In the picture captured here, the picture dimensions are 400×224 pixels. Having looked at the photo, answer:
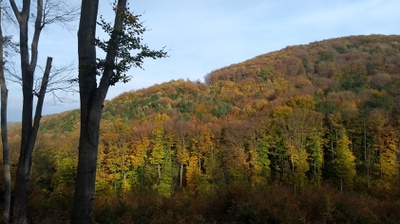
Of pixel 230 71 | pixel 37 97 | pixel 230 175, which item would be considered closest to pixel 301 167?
pixel 230 175

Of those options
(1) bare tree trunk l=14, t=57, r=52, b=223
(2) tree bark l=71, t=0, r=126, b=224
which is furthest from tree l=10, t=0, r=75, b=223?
(2) tree bark l=71, t=0, r=126, b=224

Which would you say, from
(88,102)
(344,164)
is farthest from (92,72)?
(344,164)

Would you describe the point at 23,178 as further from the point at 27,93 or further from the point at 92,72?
the point at 92,72

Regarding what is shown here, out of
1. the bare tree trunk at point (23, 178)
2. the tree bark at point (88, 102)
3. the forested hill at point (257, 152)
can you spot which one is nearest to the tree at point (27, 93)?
the bare tree trunk at point (23, 178)

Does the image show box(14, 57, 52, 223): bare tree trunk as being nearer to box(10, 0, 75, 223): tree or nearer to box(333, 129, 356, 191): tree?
box(10, 0, 75, 223): tree

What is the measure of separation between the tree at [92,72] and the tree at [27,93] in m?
3.84

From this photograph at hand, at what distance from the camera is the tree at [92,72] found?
13.5 feet

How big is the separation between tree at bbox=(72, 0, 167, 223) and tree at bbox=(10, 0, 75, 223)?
384cm

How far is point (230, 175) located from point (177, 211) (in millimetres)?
23410

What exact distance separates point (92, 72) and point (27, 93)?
4159 millimetres

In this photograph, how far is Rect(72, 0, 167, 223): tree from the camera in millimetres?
4129

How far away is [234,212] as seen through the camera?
26.0ft

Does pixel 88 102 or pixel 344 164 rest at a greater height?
pixel 88 102

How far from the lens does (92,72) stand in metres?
4.29
